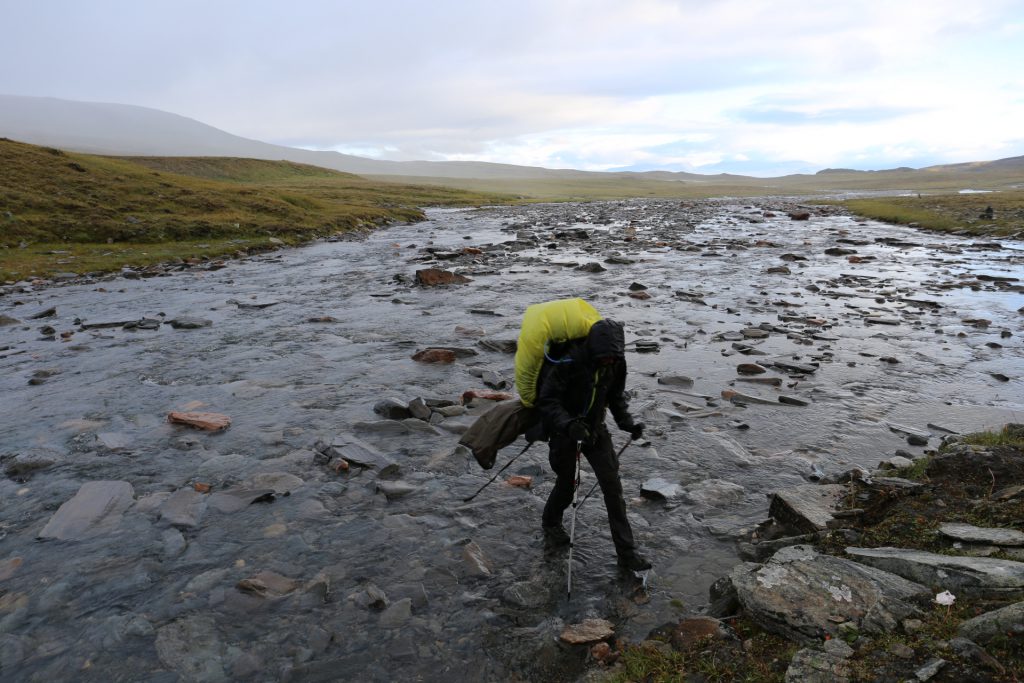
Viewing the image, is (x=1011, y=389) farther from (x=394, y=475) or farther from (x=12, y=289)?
(x=12, y=289)

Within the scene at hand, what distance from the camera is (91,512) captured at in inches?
306

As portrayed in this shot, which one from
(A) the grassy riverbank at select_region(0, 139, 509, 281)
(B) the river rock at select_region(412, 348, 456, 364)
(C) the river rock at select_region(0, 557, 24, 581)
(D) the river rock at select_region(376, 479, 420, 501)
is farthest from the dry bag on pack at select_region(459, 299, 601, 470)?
(A) the grassy riverbank at select_region(0, 139, 509, 281)

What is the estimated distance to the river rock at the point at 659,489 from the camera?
804cm

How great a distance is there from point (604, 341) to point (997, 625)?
3.54 meters

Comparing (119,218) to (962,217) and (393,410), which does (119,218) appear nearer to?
(393,410)

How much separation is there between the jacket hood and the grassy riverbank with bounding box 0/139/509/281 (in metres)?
29.3

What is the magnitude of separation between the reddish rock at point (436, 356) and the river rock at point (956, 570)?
10179 millimetres

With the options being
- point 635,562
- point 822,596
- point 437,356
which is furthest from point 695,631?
point 437,356

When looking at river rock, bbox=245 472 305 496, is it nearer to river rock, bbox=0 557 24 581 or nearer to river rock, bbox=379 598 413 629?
river rock, bbox=0 557 24 581

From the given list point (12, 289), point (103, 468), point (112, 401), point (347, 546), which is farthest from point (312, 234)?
point (347, 546)

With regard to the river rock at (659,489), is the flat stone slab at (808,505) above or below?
above

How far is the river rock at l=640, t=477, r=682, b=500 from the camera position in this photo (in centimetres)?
804

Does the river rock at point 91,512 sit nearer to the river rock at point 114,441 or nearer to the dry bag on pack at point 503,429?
the river rock at point 114,441

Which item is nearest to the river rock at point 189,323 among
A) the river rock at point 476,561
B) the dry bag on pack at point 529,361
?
the river rock at point 476,561
